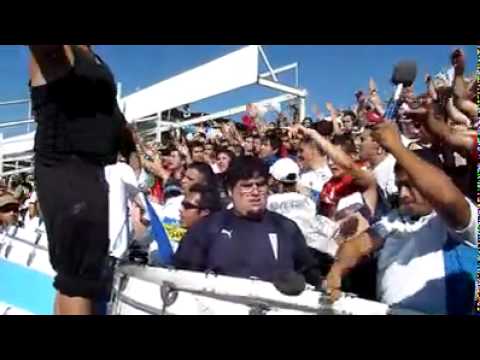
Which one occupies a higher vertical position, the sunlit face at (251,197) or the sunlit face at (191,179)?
the sunlit face at (191,179)

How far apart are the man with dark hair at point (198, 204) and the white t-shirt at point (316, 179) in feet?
2.11

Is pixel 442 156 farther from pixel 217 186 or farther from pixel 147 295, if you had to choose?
pixel 217 186

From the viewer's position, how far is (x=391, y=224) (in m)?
2.36

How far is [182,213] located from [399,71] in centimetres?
184

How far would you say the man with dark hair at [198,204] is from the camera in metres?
3.40

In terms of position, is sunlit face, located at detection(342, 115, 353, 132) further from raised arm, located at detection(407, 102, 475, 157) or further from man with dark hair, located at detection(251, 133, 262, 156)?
raised arm, located at detection(407, 102, 475, 157)

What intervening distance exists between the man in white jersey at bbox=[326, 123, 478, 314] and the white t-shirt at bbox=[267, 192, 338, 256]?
0.52 m

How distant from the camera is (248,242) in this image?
2650mm

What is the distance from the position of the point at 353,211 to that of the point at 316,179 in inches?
34.5

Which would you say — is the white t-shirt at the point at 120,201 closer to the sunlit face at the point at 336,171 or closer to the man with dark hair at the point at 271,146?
the sunlit face at the point at 336,171

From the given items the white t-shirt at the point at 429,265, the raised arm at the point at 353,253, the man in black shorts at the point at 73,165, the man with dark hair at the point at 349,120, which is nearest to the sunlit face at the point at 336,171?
→ the raised arm at the point at 353,253

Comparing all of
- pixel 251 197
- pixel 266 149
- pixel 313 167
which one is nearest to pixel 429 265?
pixel 251 197

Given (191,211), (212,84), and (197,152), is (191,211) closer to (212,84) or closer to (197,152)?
(212,84)

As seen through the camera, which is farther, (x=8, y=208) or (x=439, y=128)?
(x=8, y=208)
